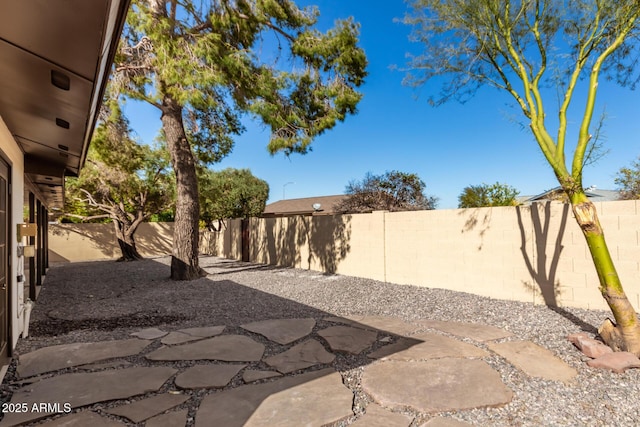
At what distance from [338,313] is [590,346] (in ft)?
9.65

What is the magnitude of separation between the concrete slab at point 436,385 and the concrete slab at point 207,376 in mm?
1146

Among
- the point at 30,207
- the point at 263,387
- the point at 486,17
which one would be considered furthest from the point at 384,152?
the point at 263,387

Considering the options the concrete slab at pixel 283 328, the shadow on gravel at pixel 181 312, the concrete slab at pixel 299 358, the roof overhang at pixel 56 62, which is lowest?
the shadow on gravel at pixel 181 312

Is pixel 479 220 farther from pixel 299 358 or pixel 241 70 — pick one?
pixel 241 70

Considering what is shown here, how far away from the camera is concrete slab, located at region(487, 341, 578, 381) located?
2.78 meters

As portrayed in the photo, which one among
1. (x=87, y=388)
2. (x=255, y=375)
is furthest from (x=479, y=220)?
(x=87, y=388)

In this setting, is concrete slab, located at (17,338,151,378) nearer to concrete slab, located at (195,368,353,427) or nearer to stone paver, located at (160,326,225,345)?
stone paver, located at (160,326,225,345)

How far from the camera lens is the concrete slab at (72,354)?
2.97 m

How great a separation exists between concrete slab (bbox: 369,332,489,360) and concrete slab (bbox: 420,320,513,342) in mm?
297

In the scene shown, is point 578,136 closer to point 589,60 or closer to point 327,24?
point 589,60

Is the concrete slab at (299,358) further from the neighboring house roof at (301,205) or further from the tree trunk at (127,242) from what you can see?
the neighboring house roof at (301,205)

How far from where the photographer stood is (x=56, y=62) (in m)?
1.96

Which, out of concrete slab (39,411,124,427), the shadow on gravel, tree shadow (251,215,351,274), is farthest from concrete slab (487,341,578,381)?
tree shadow (251,215,351,274)

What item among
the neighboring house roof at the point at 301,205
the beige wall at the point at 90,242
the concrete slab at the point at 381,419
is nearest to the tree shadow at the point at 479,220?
the concrete slab at the point at 381,419
